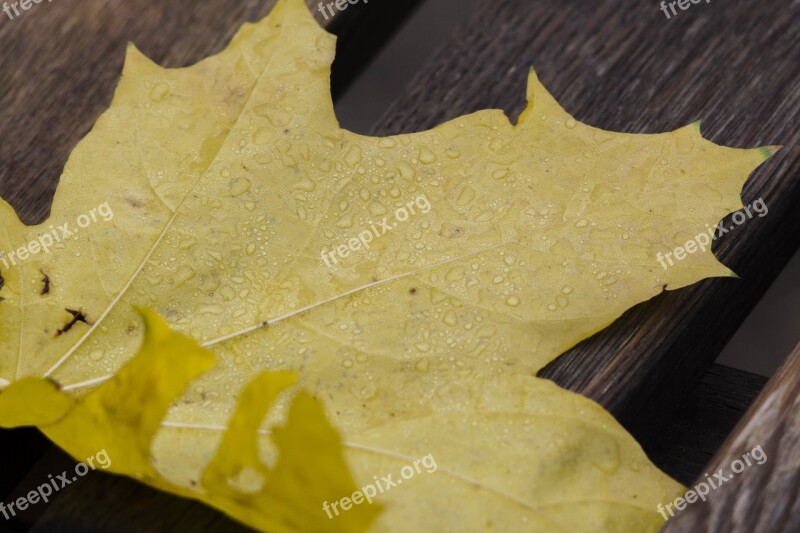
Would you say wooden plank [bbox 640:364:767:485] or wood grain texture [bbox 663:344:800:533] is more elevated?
wood grain texture [bbox 663:344:800:533]

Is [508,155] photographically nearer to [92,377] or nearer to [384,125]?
[384,125]

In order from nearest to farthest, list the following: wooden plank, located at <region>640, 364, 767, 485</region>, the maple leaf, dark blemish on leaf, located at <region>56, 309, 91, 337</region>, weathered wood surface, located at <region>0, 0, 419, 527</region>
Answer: the maple leaf
dark blemish on leaf, located at <region>56, 309, 91, 337</region>
wooden plank, located at <region>640, 364, 767, 485</region>
weathered wood surface, located at <region>0, 0, 419, 527</region>

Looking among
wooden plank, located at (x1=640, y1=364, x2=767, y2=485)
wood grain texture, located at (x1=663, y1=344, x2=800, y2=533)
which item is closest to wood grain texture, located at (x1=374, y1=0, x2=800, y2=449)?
wooden plank, located at (x1=640, y1=364, x2=767, y2=485)

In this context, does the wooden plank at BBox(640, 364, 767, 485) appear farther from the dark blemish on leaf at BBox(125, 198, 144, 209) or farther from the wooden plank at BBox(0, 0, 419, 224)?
the wooden plank at BBox(0, 0, 419, 224)

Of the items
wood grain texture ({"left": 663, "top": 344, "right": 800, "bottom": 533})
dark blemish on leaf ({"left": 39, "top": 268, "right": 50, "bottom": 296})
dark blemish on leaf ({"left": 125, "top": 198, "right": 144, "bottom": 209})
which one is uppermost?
dark blemish on leaf ({"left": 125, "top": 198, "right": 144, "bottom": 209})

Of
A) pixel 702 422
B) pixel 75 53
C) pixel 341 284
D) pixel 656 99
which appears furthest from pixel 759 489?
pixel 75 53

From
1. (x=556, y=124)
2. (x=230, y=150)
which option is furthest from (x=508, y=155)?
(x=230, y=150)
